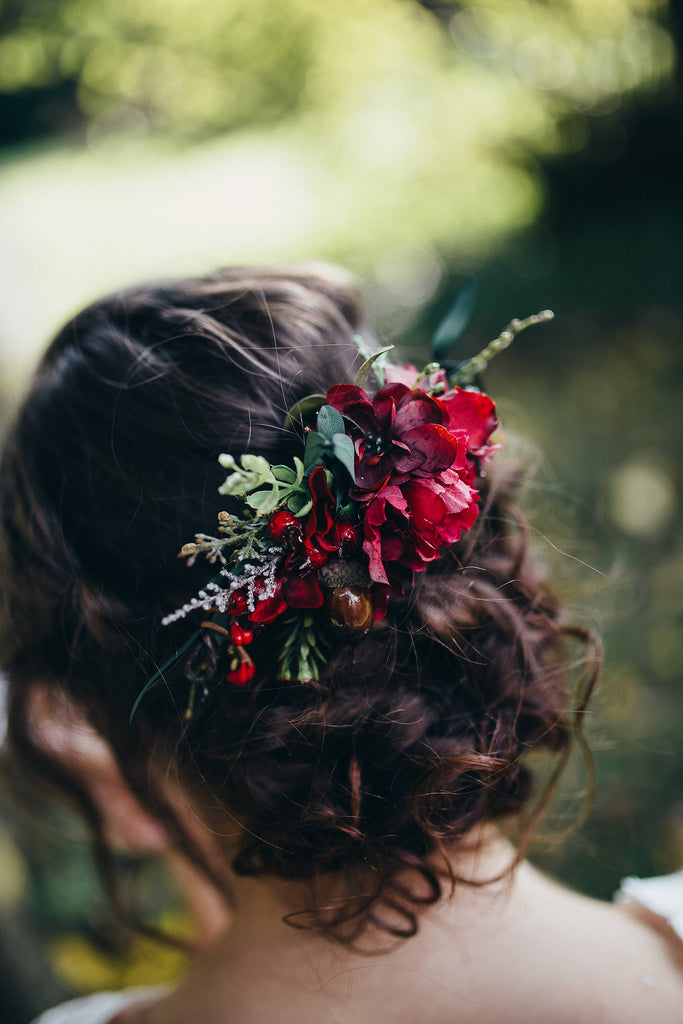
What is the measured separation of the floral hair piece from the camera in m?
0.81

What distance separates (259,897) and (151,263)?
15.5ft

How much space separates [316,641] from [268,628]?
0.23 feet

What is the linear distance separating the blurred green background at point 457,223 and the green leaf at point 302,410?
1349mm

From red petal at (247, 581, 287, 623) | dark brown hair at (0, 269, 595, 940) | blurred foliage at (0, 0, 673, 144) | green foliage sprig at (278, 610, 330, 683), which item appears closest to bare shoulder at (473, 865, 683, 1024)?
dark brown hair at (0, 269, 595, 940)

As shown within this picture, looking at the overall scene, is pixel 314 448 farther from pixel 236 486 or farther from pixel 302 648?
pixel 302 648

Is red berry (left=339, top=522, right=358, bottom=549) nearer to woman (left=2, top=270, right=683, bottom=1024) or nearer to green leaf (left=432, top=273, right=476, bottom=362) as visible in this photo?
woman (left=2, top=270, right=683, bottom=1024)

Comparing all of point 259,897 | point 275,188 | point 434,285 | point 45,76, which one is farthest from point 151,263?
point 259,897

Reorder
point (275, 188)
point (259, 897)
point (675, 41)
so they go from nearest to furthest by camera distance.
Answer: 1. point (259, 897)
2. point (675, 41)
3. point (275, 188)

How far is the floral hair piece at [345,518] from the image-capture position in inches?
32.0

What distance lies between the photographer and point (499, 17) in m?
4.18

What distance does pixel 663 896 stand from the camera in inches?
45.0

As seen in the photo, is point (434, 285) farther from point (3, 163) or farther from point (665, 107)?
point (3, 163)

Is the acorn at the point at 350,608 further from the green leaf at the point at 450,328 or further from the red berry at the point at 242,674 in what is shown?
the green leaf at the point at 450,328

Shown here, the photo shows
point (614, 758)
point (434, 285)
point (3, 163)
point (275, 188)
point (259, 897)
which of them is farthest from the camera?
point (3, 163)
